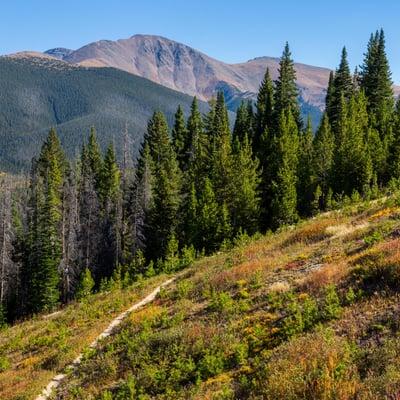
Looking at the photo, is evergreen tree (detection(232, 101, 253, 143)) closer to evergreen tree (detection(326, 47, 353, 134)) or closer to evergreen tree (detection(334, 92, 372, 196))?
evergreen tree (detection(326, 47, 353, 134))

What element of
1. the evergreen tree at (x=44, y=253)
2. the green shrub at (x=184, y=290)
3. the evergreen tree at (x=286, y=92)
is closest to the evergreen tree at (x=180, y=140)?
the evergreen tree at (x=286, y=92)

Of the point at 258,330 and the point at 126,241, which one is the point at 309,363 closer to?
the point at 258,330

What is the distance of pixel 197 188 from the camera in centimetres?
5669

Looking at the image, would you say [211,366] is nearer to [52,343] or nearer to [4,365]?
[4,365]

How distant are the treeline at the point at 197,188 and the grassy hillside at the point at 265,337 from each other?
1285cm

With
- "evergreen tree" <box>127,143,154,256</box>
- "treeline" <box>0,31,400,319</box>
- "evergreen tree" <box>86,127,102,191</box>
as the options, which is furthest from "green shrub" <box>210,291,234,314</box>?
"evergreen tree" <box>86,127,102,191</box>

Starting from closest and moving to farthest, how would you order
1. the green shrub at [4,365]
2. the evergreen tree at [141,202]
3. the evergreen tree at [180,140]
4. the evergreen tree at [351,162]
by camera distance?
the green shrub at [4,365] < the evergreen tree at [351,162] < the evergreen tree at [141,202] < the evergreen tree at [180,140]

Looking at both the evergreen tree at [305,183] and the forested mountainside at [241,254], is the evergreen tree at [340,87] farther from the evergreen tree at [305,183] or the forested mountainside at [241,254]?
the evergreen tree at [305,183]

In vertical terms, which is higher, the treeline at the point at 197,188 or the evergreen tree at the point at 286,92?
the evergreen tree at the point at 286,92

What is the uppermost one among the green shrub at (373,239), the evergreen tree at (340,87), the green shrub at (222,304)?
the evergreen tree at (340,87)

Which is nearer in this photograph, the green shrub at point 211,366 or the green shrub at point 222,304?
the green shrub at point 211,366

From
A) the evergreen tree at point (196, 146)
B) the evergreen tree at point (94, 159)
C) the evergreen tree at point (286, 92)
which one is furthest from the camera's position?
the evergreen tree at point (94, 159)

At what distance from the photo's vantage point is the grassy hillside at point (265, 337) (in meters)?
9.29

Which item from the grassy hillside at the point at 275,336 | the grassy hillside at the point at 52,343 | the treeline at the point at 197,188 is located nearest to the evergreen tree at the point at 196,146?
the treeline at the point at 197,188
